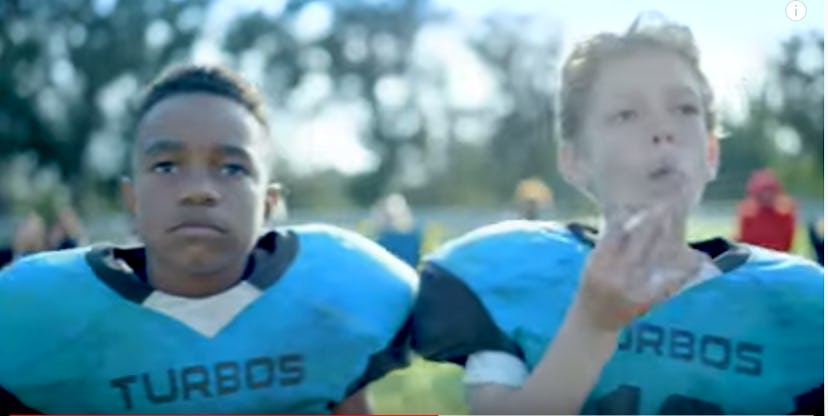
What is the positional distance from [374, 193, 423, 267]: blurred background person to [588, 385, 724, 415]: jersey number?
363 millimetres

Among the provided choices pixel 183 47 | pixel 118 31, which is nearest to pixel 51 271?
pixel 183 47

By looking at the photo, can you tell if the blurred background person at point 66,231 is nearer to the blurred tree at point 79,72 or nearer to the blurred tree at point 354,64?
the blurred tree at point 79,72

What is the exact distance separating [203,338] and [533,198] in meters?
0.36

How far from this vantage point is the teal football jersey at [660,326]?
0.97 m

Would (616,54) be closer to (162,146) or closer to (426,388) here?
(162,146)

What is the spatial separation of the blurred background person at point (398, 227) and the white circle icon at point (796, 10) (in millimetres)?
422

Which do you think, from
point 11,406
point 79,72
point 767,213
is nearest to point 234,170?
point 11,406

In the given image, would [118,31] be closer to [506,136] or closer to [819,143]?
[506,136]

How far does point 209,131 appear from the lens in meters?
0.99

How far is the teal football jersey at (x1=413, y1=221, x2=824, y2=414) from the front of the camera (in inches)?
38.1

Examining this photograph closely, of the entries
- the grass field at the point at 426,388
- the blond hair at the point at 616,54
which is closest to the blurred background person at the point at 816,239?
the grass field at the point at 426,388

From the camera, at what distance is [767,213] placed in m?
1.60

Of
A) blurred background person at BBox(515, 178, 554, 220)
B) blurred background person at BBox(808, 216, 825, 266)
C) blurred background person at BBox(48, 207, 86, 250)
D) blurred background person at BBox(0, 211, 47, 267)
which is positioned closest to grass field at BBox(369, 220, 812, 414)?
blurred background person at BBox(515, 178, 554, 220)

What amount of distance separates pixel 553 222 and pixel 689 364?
0.53ft
